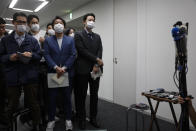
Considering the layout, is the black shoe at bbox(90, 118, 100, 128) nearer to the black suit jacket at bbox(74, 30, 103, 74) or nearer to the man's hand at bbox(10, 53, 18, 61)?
the black suit jacket at bbox(74, 30, 103, 74)

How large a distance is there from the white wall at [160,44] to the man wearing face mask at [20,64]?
195 cm

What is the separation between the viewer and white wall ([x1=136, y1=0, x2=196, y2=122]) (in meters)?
2.48

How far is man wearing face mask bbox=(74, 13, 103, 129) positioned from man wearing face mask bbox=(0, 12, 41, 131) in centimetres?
57

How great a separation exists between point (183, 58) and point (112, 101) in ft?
8.84

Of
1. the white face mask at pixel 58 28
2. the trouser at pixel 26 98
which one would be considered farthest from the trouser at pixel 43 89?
the white face mask at pixel 58 28

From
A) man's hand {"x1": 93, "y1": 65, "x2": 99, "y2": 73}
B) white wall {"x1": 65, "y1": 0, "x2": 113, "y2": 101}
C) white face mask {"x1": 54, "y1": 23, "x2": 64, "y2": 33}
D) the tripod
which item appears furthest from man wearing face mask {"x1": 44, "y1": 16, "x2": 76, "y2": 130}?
white wall {"x1": 65, "y1": 0, "x2": 113, "y2": 101}

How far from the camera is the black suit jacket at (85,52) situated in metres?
2.40

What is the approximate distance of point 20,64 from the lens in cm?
208

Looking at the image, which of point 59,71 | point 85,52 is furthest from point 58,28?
point 59,71

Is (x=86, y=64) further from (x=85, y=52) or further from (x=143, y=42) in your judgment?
(x=143, y=42)

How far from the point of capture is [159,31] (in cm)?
292

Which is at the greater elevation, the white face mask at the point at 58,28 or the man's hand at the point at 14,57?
the white face mask at the point at 58,28

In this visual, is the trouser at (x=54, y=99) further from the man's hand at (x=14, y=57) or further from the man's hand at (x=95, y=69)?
the man's hand at (x=14, y=57)

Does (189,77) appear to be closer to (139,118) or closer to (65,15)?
(139,118)
